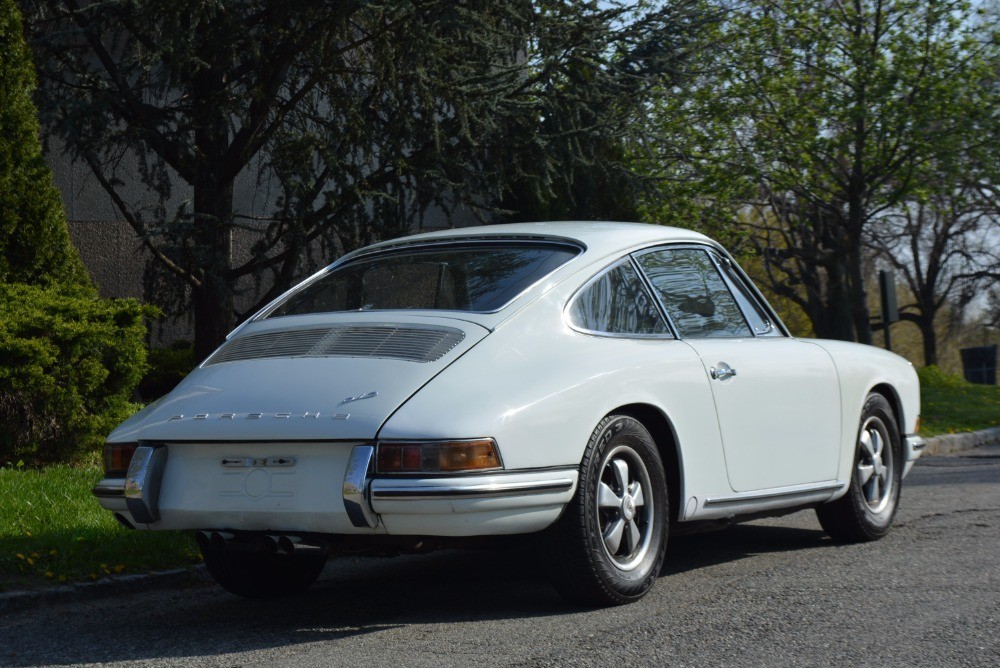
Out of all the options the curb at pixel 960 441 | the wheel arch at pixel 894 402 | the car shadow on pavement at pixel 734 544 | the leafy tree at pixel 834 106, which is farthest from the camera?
the leafy tree at pixel 834 106

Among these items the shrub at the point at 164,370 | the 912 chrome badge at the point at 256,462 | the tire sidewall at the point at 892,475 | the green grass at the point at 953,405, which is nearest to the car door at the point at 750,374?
the tire sidewall at the point at 892,475

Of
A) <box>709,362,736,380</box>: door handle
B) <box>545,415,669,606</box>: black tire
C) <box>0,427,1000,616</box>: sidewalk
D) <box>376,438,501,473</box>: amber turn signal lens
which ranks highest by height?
<box>709,362,736,380</box>: door handle

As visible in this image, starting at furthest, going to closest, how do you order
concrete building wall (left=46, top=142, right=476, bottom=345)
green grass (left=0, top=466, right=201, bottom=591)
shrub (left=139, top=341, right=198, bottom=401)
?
concrete building wall (left=46, top=142, right=476, bottom=345)
shrub (left=139, top=341, right=198, bottom=401)
green grass (left=0, top=466, right=201, bottom=591)

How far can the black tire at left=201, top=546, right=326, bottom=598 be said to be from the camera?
5398 mm

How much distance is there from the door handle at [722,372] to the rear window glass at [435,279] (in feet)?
2.73

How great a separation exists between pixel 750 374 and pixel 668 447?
750mm

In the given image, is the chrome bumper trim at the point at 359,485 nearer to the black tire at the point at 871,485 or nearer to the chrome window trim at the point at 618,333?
the chrome window trim at the point at 618,333

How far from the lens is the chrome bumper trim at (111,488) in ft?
15.6

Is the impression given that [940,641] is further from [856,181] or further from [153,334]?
[856,181]

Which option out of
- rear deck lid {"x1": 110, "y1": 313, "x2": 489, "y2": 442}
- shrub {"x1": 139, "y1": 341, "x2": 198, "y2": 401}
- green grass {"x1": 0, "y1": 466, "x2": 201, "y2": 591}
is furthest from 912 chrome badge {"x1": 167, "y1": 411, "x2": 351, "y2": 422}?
shrub {"x1": 139, "y1": 341, "x2": 198, "y2": 401}

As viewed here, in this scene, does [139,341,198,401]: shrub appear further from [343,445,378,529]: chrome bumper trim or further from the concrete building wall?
[343,445,378,529]: chrome bumper trim

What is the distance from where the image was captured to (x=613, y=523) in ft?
16.0

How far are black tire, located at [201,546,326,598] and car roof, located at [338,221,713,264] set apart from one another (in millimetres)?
1460

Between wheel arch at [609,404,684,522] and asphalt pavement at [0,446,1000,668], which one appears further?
wheel arch at [609,404,684,522]
